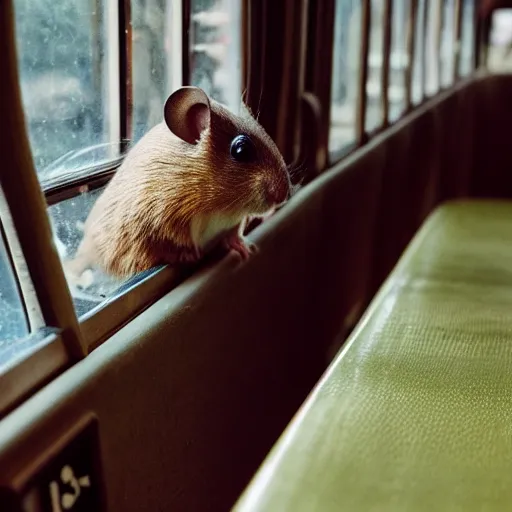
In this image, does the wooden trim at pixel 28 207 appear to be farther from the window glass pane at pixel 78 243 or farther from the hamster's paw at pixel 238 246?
the hamster's paw at pixel 238 246

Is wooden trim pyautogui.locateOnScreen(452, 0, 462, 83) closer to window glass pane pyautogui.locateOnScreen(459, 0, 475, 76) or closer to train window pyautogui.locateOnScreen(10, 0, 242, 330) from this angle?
window glass pane pyautogui.locateOnScreen(459, 0, 475, 76)

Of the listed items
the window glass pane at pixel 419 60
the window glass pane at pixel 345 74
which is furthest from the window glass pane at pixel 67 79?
the window glass pane at pixel 419 60

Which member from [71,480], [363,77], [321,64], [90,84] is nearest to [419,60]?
[363,77]

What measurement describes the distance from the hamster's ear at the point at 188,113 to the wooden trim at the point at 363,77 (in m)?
2.29

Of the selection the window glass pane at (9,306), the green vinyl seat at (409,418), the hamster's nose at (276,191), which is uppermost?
the hamster's nose at (276,191)

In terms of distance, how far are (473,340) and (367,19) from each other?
2.52 metres

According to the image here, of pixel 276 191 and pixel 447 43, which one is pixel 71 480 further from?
pixel 447 43

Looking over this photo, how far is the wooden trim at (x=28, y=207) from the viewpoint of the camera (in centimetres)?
105

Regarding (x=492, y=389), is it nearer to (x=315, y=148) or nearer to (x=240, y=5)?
(x=240, y=5)

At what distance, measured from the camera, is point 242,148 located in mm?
1541

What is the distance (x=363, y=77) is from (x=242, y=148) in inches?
93.5

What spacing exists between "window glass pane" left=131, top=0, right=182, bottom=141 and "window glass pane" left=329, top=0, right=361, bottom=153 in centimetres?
163

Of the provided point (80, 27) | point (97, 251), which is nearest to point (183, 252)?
point (97, 251)

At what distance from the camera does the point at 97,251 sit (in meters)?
1.47
